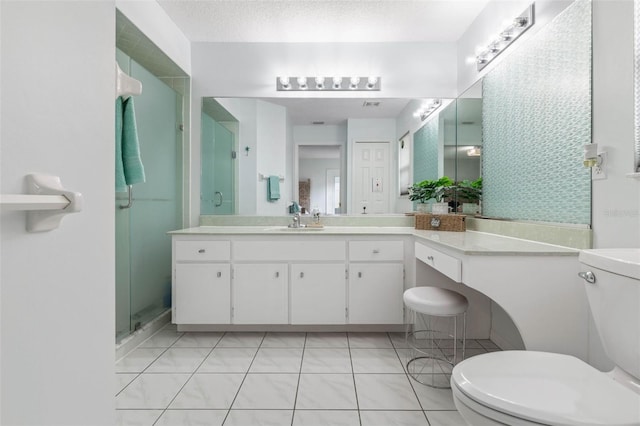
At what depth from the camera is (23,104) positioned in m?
0.63

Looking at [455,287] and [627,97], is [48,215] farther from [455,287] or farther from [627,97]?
[455,287]

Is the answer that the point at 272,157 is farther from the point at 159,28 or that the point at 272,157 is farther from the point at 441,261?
the point at 441,261

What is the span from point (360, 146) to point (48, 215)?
253cm

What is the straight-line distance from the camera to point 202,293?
2.45 m

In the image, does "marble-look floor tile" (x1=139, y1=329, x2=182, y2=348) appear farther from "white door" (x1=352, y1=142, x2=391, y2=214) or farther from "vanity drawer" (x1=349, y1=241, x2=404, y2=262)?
"white door" (x1=352, y1=142, x2=391, y2=214)

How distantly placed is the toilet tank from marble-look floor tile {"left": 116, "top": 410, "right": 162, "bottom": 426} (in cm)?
183

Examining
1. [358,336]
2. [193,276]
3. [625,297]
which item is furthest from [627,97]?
[193,276]

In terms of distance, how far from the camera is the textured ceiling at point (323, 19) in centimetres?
235

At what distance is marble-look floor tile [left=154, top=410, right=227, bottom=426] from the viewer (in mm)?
1502

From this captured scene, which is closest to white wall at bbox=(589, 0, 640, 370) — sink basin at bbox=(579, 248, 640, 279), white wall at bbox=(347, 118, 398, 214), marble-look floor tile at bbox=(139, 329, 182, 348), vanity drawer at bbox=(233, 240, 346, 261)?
sink basin at bbox=(579, 248, 640, 279)

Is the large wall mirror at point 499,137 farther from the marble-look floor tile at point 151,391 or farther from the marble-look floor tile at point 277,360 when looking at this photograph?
the marble-look floor tile at point 151,391

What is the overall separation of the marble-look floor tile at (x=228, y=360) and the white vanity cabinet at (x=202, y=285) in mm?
282

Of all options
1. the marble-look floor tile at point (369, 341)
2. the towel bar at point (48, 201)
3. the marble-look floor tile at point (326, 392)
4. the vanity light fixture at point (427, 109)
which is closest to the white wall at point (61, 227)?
the towel bar at point (48, 201)

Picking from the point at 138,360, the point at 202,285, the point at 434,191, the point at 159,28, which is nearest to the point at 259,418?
the point at 138,360
